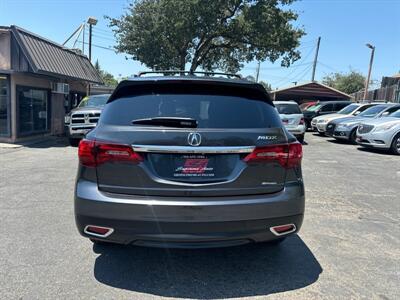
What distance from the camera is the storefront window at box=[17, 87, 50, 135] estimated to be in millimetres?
15359

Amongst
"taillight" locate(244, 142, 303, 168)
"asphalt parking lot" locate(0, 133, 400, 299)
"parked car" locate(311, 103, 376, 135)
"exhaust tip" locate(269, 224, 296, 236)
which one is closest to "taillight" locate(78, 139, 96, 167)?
"asphalt parking lot" locate(0, 133, 400, 299)

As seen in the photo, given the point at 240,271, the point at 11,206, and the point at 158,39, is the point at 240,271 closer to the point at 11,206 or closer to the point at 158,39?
the point at 11,206

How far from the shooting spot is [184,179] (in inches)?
127

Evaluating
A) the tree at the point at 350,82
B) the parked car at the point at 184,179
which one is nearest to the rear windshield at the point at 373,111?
the parked car at the point at 184,179

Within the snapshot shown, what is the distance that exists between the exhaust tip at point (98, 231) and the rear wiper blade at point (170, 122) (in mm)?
947

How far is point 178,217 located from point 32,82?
1500 cm

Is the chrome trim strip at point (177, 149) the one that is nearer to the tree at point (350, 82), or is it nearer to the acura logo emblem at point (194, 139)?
the acura logo emblem at point (194, 139)

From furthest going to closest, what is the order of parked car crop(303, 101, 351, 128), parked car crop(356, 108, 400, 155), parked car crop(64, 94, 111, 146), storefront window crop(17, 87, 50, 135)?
parked car crop(303, 101, 351, 128)
storefront window crop(17, 87, 50, 135)
parked car crop(64, 94, 111, 146)
parked car crop(356, 108, 400, 155)

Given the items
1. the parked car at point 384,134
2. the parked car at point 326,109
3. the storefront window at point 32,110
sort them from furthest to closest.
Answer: the parked car at point 326,109, the storefront window at point 32,110, the parked car at point 384,134

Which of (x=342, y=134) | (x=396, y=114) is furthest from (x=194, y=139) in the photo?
(x=342, y=134)

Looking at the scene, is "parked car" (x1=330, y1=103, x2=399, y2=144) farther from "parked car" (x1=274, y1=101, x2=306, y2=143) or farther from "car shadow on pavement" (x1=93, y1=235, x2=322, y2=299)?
"car shadow on pavement" (x1=93, y1=235, x2=322, y2=299)

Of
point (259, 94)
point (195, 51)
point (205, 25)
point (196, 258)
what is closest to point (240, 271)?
point (196, 258)

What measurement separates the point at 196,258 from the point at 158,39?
84.3 feet

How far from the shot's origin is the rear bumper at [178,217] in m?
3.18
